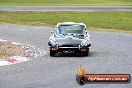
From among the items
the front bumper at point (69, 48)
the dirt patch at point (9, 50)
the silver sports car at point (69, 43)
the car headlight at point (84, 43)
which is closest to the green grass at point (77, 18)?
the dirt patch at point (9, 50)

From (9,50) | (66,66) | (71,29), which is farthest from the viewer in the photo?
(9,50)

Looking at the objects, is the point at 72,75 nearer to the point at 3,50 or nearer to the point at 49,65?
the point at 49,65

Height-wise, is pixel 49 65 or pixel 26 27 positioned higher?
pixel 49 65

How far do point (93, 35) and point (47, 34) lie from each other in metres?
3.09

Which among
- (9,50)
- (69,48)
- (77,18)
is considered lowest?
(77,18)

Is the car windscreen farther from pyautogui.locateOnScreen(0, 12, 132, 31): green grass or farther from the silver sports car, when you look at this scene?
pyautogui.locateOnScreen(0, 12, 132, 31): green grass

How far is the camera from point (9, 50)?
2350cm

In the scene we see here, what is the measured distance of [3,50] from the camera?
23375 millimetres

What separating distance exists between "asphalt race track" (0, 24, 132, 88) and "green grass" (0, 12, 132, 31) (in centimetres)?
1072

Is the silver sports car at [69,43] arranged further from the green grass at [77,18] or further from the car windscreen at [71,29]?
the green grass at [77,18]

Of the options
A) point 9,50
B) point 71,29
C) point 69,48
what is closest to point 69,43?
point 69,48

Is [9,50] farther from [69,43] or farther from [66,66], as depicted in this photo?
[66,66]

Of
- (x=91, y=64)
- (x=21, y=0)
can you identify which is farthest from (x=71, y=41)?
(x=21, y=0)

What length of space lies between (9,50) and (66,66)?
638cm
